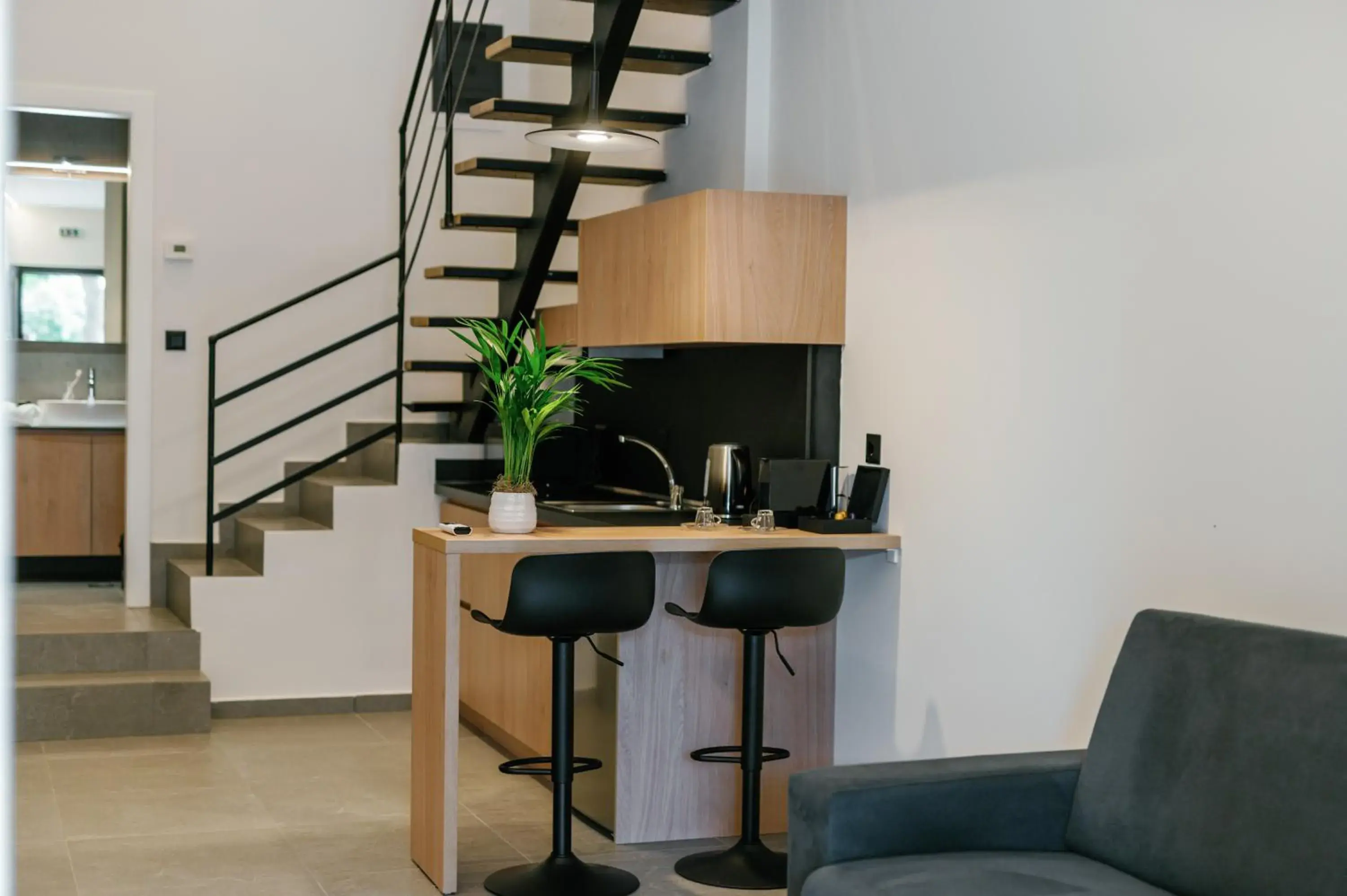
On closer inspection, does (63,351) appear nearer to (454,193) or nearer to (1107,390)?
(454,193)

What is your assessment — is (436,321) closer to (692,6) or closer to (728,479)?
(692,6)

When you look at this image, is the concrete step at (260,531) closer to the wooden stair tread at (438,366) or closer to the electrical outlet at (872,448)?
the wooden stair tread at (438,366)

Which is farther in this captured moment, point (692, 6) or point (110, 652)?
point (110, 652)

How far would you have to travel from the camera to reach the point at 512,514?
4102 mm

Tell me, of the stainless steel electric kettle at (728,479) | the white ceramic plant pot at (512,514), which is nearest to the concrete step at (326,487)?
the stainless steel electric kettle at (728,479)

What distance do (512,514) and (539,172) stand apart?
6.66ft

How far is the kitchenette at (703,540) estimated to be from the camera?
4133 millimetres

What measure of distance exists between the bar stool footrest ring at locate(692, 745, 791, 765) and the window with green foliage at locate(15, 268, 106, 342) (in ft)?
18.3

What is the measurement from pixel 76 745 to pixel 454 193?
3143 millimetres

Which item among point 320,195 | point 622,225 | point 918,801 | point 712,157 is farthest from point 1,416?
point 320,195

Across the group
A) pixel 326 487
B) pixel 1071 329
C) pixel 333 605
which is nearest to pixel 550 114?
pixel 326 487

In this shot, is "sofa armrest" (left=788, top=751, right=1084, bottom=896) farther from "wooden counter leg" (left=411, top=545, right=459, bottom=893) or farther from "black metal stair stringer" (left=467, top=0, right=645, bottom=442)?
"black metal stair stringer" (left=467, top=0, right=645, bottom=442)

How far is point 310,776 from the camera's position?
521 centimetres

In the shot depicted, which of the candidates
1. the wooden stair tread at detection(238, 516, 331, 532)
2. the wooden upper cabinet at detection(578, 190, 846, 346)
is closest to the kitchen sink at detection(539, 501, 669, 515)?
the wooden upper cabinet at detection(578, 190, 846, 346)
